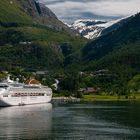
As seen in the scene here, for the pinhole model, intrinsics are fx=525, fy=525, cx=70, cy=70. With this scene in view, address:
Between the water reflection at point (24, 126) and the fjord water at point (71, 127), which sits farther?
the water reflection at point (24, 126)

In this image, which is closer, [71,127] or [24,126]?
[71,127]

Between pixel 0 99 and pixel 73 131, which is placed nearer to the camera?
pixel 73 131

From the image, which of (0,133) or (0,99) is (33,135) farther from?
(0,99)

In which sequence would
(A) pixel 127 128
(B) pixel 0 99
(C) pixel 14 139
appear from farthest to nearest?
(B) pixel 0 99 → (A) pixel 127 128 → (C) pixel 14 139

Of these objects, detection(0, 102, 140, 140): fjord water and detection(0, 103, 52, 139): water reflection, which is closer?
detection(0, 102, 140, 140): fjord water

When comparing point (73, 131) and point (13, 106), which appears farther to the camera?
point (13, 106)

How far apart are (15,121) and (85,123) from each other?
58.4 feet

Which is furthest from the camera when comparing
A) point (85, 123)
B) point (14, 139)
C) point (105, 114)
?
point (105, 114)

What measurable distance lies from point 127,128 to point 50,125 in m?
18.5

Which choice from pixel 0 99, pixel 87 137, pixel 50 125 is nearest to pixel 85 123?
pixel 50 125

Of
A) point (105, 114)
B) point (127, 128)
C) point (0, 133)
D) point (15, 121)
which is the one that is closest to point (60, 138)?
point (0, 133)

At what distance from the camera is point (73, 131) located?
112m

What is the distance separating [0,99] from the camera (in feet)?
640

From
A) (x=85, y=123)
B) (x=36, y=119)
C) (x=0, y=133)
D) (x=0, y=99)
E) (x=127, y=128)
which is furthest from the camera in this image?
(x=0, y=99)
